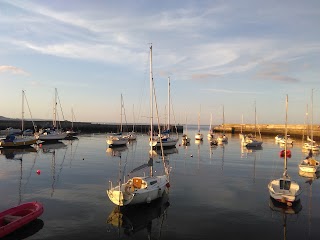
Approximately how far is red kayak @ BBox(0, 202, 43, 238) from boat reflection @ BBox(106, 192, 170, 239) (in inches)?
181

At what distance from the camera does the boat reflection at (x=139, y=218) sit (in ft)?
61.1

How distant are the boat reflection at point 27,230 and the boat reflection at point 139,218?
4.21m

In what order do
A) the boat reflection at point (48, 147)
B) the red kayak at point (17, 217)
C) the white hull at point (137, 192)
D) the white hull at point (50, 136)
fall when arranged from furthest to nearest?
the white hull at point (50, 136), the boat reflection at point (48, 147), the white hull at point (137, 192), the red kayak at point (17, 217)

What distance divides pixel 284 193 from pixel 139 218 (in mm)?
11813

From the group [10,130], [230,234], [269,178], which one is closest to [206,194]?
[230,234]

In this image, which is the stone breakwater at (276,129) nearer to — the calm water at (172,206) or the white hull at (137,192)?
the calm water at (172,206)

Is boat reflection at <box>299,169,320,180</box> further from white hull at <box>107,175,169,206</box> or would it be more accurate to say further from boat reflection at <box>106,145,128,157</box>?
boat reflection at <box>106,145,128,157</box>

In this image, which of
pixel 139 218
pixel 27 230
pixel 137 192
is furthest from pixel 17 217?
pixel 137 192

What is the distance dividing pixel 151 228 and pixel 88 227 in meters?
3.88

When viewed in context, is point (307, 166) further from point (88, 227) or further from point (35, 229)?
point (35, 229)

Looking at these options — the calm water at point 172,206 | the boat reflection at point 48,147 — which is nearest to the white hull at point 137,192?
the calm water at point 172,206

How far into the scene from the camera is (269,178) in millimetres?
34875

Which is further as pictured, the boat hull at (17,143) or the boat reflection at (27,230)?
the boat hull at (17,143)

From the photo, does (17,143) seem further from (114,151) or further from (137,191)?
(137,191)
